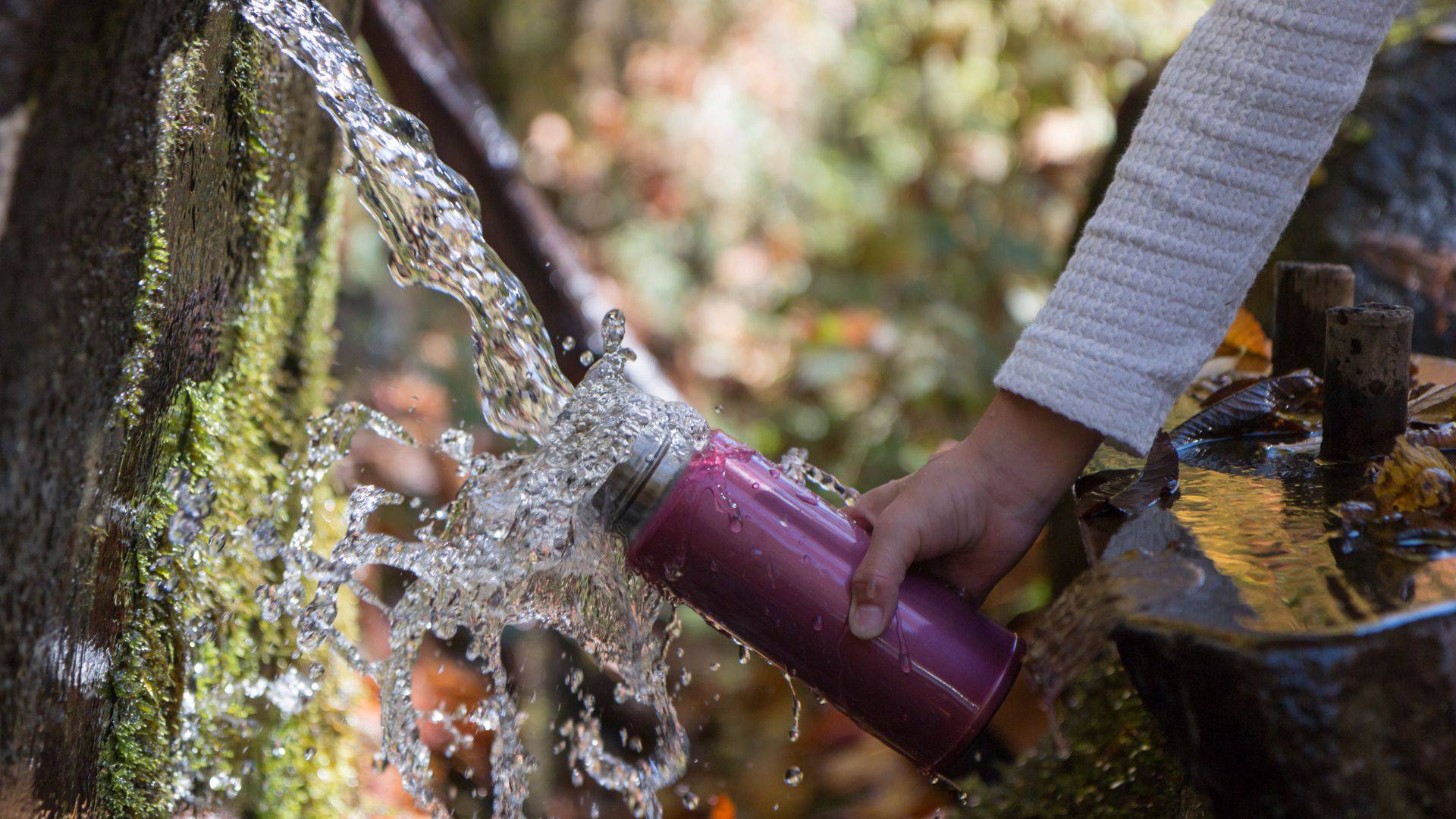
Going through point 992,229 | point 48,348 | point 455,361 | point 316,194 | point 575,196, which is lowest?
point 455,361

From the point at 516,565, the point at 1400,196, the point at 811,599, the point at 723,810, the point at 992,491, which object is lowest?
the point at 723,810

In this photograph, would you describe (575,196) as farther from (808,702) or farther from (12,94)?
(12,94)

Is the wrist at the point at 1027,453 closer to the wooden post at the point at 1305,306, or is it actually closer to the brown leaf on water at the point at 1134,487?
the brown leaf on water at the point at 1134,487

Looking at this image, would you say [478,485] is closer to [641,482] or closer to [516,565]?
[516,565]

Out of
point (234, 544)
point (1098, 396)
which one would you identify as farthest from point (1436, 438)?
point (234, 544)

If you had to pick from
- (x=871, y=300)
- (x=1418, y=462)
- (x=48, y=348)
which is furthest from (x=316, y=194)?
(x=871, y=300)

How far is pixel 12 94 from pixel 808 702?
2.30 m

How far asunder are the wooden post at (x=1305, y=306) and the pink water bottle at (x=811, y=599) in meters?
0.83

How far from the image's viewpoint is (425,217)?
1478mm

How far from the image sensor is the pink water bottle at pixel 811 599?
1.09 meters

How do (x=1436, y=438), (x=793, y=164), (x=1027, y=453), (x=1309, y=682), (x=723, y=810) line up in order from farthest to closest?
(x=793, y=164)
(x=723, y=810)
(x=1436, y=438)
(x=1027, y=453)
(x=1309, y=682)

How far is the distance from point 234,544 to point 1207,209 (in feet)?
4.29

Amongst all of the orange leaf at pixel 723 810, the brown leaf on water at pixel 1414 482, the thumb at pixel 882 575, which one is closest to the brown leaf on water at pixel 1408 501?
the brown leaf on water at pixel 1414 482

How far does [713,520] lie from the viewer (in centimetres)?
110
